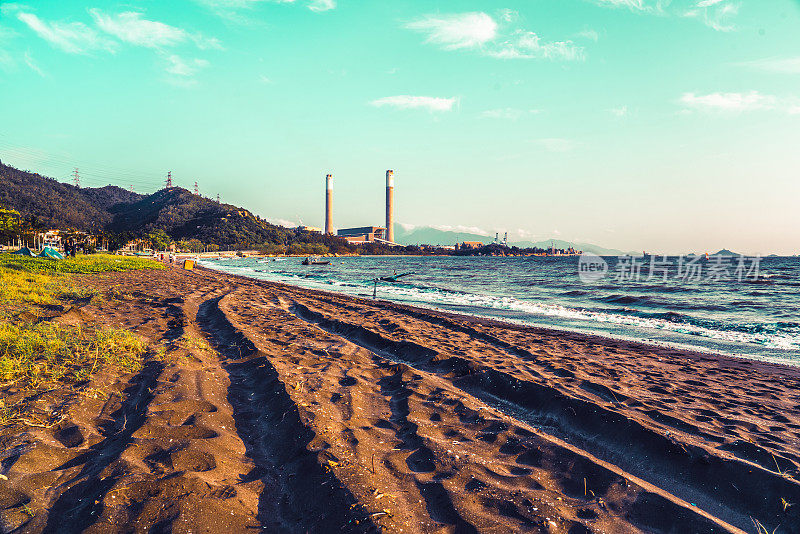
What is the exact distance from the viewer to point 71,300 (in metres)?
11.6

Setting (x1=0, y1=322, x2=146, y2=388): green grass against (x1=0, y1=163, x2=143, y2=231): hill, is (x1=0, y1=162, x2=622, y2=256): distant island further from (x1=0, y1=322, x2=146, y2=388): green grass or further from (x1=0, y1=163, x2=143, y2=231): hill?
(x1=0, y1=322, x2=146, y2=388): green grass

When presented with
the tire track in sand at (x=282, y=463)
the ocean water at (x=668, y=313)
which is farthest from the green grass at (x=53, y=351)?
the ocean water at (x=668, y=313)

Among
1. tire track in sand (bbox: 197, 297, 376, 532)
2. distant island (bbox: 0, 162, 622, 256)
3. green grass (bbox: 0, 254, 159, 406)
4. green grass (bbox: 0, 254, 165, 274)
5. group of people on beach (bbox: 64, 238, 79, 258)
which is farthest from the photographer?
distant island (bbox: 0, 162, 622, 256)

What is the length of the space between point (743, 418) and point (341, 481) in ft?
21.0

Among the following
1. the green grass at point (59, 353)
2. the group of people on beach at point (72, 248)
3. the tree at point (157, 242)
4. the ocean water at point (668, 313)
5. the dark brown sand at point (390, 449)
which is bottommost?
the ocean water at point (668, 313)

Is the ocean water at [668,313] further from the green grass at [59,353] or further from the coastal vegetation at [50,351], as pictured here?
the coastal vegetation at [50,351]

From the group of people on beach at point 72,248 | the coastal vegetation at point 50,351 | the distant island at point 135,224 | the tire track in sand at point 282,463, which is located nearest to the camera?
the tire track in sand at point 282,463

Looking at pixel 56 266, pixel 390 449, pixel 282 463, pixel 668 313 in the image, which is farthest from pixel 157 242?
pixel 390 449

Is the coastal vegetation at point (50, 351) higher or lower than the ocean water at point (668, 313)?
higher

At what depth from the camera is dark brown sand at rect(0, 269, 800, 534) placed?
3.14 meters

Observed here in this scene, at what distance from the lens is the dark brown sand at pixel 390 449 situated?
3137 millimetres

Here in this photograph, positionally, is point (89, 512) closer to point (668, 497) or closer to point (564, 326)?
point (668, 497)

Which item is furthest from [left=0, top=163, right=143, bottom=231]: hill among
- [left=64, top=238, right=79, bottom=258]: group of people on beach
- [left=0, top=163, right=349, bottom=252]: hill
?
[left=64, top=238, right=79, bottom=258]: group of people on beach

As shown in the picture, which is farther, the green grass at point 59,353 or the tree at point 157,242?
the tree at point 157,242
